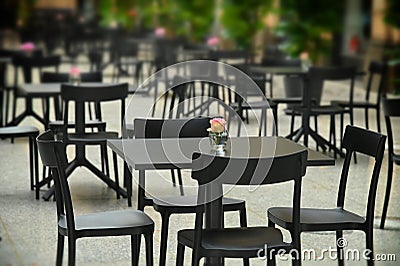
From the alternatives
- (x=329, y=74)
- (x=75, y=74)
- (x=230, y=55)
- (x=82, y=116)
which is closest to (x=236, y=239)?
(x=82, y=116)

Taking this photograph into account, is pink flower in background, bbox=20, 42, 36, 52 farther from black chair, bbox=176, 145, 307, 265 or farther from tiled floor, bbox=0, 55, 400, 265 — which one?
black chair, bbox=176, 145, 307, 265

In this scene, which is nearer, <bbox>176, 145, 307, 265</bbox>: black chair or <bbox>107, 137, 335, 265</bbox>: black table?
<bbox>176, 145, 307, 265</bbox>: black chair

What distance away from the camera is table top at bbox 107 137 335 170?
13.8 feet

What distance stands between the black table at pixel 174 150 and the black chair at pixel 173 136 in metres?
0.24

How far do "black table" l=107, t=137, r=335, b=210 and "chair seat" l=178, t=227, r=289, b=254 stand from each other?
34cm

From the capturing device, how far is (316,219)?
430cm

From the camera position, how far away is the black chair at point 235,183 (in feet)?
12.3

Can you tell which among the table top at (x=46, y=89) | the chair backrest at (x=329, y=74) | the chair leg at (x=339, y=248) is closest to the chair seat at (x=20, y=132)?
the table top at (x=46, y=89)

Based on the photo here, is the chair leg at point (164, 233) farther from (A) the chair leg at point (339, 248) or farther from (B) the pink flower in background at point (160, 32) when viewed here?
(B) the pink flower in background at point (160, 32)

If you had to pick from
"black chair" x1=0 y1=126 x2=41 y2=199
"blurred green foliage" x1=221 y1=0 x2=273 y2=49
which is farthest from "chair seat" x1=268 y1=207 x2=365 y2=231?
"blurred green foliage" x1=221 y1=0 x2=273 y2=49

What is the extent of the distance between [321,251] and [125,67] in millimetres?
7041

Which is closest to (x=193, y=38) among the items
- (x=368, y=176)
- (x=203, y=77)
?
(x=203, y=77)

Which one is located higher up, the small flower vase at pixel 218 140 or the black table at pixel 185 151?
the small flower vase at pixel 218 140

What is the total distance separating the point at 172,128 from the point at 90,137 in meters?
1.45
